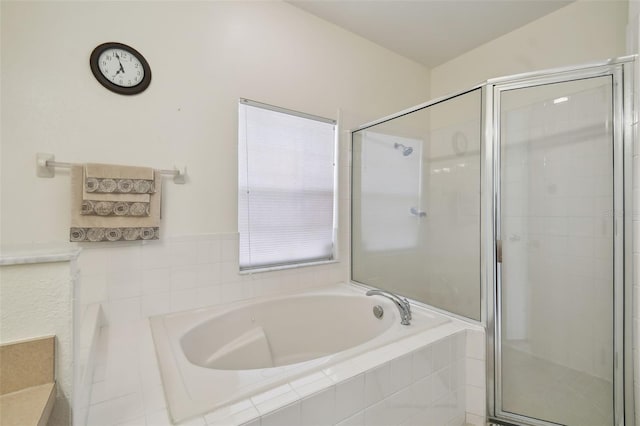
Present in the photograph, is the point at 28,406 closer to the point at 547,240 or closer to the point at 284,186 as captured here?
the point at 284,186

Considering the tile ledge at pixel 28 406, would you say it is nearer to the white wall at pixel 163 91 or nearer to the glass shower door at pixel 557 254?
the white wall at pixel 163 91

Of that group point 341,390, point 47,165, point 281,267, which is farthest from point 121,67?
point 341,390

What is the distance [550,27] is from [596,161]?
1.39 meters

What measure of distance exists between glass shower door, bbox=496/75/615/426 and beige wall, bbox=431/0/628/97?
2.54 feet

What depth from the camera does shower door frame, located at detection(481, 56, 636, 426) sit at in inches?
53.2

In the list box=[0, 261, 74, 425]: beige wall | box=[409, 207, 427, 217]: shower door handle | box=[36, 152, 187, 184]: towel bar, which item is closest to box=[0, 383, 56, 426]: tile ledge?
box=[0, 261, 74, 425]: beige wall

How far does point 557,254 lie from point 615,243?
0.97ft

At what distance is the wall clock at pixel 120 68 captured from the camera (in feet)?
4.88

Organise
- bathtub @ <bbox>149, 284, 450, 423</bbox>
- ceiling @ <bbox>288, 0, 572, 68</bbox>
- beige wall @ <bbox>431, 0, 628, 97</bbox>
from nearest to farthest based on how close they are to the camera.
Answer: bathtub @ <bbox>149, 284, 450, 423</bbox>
beige wall @ <bbox>431, 0, 628, 97</bbox>
ceiling @ <bbox>288, 0, 572, 68</bbox>

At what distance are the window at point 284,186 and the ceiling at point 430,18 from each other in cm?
84

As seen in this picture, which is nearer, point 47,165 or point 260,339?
point 47,165

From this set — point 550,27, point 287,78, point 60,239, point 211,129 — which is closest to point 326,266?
point 211,129

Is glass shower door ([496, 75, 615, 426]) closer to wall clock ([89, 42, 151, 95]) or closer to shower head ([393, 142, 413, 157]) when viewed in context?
shower head ([393, 142, 413, 157])

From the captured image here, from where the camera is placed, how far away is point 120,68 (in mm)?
1538
